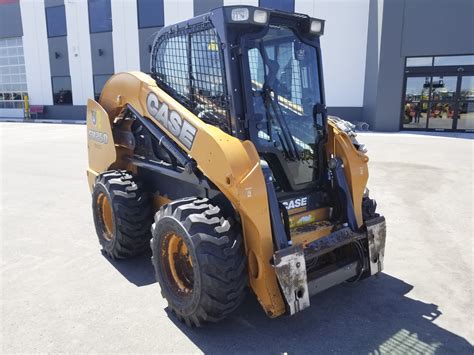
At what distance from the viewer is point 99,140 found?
5.29m

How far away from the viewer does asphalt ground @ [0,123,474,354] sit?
317 cm

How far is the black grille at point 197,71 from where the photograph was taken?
3.49 metres

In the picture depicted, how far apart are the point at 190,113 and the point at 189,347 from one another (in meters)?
2.01

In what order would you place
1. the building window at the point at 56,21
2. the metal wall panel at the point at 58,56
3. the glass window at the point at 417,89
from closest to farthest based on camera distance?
the glass window at the point at 417,89
the building window at the point at 56,21
the metal wall panel at the point at 58,56

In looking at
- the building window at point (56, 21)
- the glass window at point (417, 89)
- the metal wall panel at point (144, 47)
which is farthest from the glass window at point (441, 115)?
the building window at point (56, 21)

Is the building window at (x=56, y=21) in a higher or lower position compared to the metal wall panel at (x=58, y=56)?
higher

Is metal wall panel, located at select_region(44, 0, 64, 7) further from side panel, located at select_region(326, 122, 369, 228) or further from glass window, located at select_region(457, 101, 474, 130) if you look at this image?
side panel, located at select_region(326, 122, 369, 228)

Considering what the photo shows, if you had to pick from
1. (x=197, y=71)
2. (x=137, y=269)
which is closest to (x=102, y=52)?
(x=137, y=269)

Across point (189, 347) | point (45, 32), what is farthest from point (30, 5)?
point (189, 347)

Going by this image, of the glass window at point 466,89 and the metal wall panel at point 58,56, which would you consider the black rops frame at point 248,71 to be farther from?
the metal wall panel at point 58,56

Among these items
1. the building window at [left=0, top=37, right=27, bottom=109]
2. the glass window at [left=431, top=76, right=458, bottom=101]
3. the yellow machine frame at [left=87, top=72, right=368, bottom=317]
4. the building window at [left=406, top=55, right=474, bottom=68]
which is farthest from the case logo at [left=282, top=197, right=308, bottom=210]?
the building window at [left=0, top=37, right=27, bottom=109]

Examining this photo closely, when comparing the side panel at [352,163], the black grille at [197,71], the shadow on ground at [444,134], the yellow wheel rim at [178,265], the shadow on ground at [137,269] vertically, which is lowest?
the shadow on ground at [444,134]

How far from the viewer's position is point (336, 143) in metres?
3.99

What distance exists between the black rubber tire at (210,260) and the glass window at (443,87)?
16.8 meters
